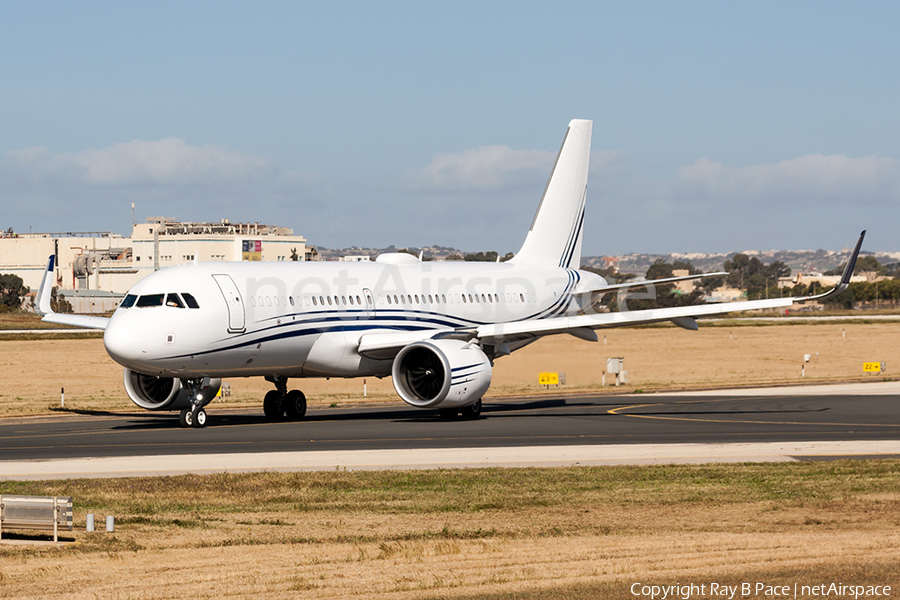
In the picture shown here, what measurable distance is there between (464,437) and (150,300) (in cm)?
956

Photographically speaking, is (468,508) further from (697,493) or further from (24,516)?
(24,516)

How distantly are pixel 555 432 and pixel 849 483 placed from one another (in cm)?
1155

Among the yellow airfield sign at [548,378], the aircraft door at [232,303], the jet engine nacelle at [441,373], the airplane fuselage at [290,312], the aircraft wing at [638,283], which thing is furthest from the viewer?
the yellow airfield sign at [548,378]

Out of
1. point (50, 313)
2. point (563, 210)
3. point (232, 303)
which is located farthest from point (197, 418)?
point (563, 210)

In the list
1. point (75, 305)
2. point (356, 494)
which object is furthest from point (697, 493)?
point (75, 305)

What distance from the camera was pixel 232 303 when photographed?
33125 millimetres

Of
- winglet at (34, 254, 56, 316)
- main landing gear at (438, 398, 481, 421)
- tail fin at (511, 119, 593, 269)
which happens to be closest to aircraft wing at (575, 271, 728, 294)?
tail fin at (511, 119, 593, 269)

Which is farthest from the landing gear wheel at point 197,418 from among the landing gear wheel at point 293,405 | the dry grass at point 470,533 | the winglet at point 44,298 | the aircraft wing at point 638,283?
the aircraft wing at point 638,283

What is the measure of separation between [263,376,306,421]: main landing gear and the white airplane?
0.14ft

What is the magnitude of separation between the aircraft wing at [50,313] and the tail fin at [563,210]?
52.8 feet

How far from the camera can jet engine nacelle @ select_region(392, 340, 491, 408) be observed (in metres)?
34.5

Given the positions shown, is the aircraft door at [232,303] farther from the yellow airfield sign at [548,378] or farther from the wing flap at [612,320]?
the yellow airfield sign at [548,378]

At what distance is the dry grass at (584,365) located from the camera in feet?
162

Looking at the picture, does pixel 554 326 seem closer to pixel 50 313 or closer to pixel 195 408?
pixel 195 408
